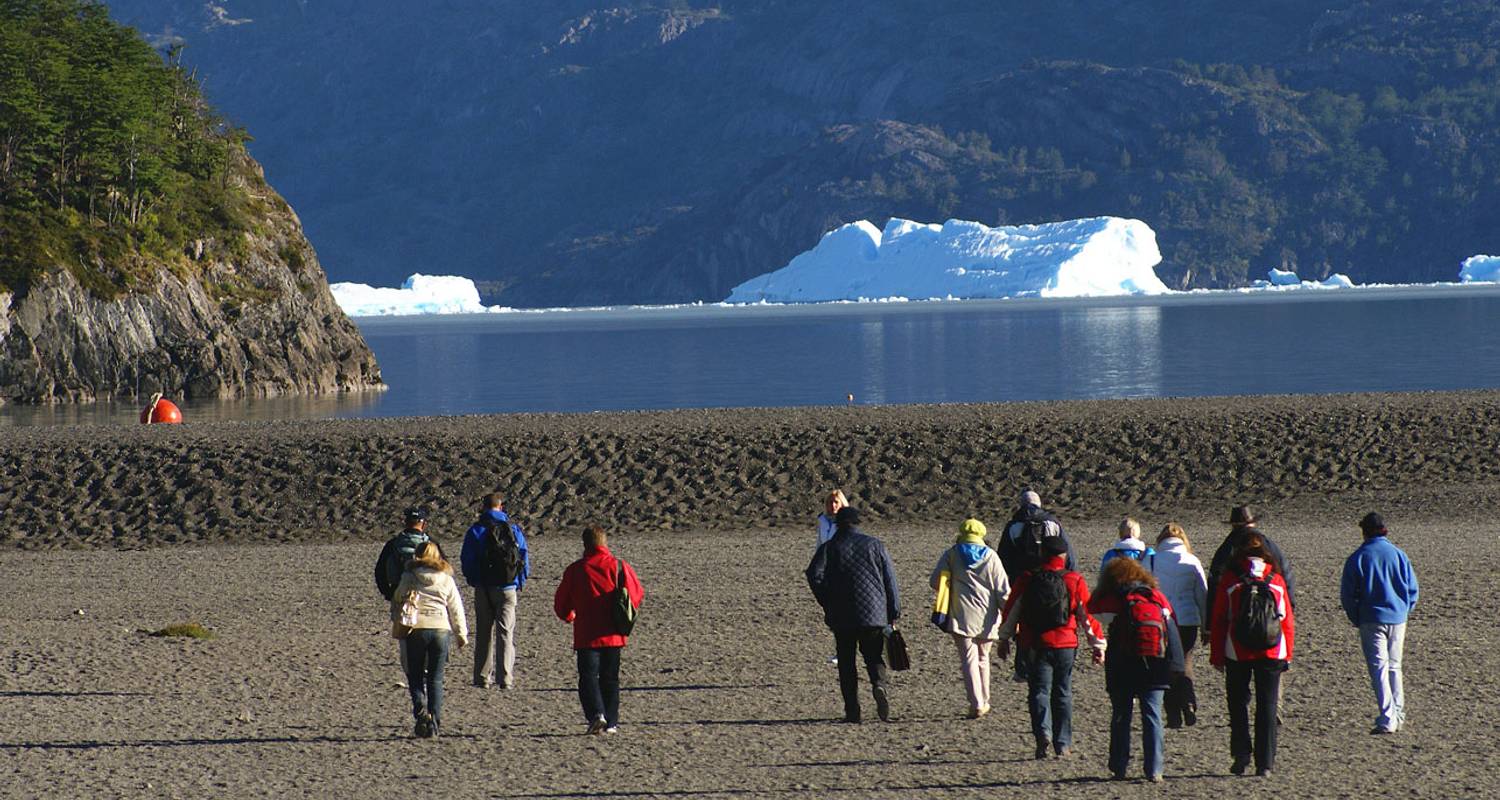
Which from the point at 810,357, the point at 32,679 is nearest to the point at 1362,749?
the point at 32,679

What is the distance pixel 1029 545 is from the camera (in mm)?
12383

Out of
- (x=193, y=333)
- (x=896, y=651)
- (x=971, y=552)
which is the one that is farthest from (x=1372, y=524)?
(x=193, y=333)

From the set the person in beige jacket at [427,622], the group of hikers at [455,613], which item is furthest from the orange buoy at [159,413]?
the person in beige jacket at [427,622]

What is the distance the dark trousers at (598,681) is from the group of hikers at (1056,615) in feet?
0.04

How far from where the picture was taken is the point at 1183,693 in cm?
1220

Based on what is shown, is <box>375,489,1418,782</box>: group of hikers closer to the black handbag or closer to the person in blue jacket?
the black handbag

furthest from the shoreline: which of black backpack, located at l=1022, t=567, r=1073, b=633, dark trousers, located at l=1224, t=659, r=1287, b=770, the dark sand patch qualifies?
dark trousers, located at l=1224, t=659, r=1287, b=770

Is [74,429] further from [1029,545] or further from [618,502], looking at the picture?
[1029,545]

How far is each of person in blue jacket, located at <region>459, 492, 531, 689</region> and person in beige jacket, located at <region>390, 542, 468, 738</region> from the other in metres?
1.19

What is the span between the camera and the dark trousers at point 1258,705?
35.1 ft

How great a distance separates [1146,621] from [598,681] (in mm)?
3962

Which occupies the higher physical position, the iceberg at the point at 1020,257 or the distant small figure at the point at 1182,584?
the iceberg at the point at 1020,257

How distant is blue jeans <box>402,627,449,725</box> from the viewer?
39.7 ft

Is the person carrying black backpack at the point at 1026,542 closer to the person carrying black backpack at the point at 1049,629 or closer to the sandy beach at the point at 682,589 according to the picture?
the person carrying black backpack at the point at 1049,629
